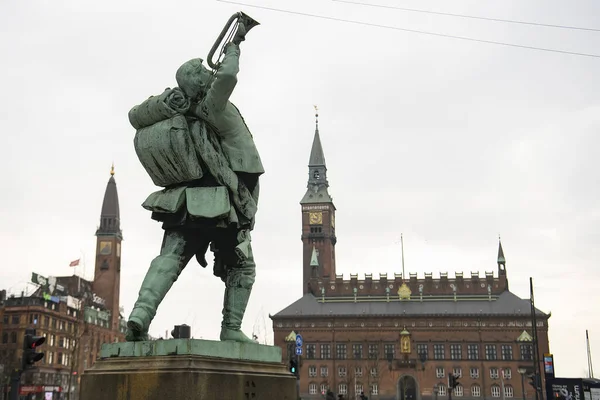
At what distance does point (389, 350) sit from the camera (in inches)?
3433

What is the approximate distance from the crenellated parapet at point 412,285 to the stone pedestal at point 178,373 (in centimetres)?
8997

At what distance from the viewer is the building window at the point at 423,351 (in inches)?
3365

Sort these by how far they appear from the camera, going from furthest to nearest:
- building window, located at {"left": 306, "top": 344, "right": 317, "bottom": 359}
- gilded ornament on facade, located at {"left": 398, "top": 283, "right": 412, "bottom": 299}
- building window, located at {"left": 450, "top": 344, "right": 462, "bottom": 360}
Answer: gilded ornament on facade, located at {"left": 398, "top": 283, "right": 412, "bottom": 299} < building window, located at {"left": 306, "top": 344, "right": 317, "bottom": 359} < building window, located at {"left": 450, "top": 344, "right": 462, "bottom": 360}

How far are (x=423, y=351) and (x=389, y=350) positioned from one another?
4.41 metres

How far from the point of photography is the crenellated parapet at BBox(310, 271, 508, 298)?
305 feet

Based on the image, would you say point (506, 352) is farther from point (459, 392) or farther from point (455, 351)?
point (459, 392)

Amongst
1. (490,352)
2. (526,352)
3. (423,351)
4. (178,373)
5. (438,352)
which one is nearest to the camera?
(178,373)

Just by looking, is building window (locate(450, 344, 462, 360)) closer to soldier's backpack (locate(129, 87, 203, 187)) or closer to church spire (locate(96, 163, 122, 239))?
church spire (locate(96, 163, 122, 239))

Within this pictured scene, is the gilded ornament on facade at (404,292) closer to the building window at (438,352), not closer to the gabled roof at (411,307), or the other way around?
the gabled roof at (411,307)

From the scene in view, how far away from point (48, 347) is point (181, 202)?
72464mm

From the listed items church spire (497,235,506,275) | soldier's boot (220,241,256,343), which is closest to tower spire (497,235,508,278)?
church spire (497,235,506,275)

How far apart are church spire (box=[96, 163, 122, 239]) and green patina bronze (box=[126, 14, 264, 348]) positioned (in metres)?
94.8

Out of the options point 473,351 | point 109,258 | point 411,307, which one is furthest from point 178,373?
point 109,258

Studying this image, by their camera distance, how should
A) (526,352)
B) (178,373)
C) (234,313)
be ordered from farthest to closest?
(526,352)
(234,313)
(178,373)
